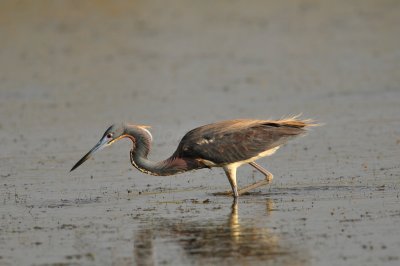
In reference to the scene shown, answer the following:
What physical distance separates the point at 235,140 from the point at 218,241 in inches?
115

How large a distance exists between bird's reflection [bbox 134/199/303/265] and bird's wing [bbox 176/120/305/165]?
148 cm

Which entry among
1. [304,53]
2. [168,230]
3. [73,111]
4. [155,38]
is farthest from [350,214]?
[155,38]

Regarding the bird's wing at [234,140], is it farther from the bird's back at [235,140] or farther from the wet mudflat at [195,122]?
the wet mudflat at [195,122]

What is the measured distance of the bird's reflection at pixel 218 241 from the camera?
30.5 feet

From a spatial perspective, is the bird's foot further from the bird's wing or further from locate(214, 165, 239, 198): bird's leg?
the bird's wing

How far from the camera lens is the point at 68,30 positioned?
28.8 m

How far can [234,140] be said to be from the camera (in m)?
12.7

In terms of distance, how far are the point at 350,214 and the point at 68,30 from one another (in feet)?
62.7

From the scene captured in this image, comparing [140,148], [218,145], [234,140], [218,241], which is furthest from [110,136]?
[218,241]

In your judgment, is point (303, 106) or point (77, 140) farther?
A: point (303, 106)

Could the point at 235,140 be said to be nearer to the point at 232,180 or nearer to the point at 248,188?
the point at 232,180

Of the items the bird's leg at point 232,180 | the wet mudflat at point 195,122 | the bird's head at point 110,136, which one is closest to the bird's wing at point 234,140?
the bird's leg at point 232,180

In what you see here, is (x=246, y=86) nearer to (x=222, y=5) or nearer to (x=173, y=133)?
(x=173, y=133)

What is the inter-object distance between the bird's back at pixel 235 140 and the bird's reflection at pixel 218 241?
148 centimetres
